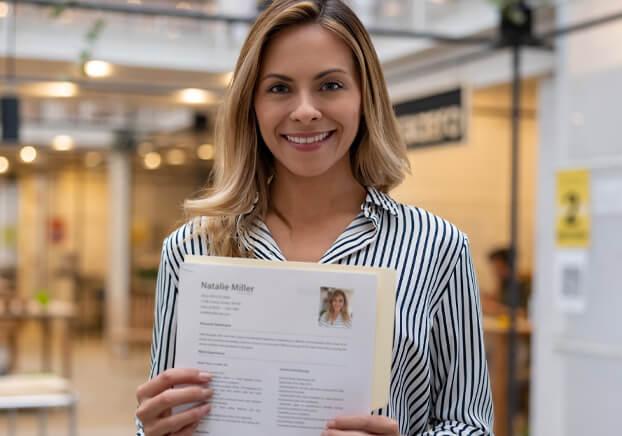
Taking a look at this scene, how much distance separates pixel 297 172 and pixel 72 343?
52.0ft

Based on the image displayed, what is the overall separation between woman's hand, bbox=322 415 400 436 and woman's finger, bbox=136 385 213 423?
6.9 inches

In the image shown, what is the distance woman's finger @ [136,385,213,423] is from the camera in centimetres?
124

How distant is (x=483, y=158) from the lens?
8.64m

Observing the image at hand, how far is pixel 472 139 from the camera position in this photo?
28.3 feet

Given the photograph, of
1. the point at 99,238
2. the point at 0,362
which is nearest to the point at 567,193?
the point at 0,362

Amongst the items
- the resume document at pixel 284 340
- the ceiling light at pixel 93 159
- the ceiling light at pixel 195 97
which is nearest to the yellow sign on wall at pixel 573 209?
the ceiling light at pixel 195 97

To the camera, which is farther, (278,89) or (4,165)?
(4,165)

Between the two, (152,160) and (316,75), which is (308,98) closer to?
(316,75)

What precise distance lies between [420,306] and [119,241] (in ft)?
48.0

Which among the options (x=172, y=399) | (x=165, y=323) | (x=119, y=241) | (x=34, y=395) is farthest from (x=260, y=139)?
(x=119, y=241)

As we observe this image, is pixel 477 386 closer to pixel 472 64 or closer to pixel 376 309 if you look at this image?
pixel 376 309

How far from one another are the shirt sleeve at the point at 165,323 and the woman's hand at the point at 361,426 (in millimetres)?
303

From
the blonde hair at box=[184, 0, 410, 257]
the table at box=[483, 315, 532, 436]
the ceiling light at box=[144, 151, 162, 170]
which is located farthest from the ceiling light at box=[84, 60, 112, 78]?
the ceiling light at box=[144, 151, 162, 170]

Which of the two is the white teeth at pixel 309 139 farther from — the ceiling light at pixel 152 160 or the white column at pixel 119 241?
the ceiling light at pixel 152 160
